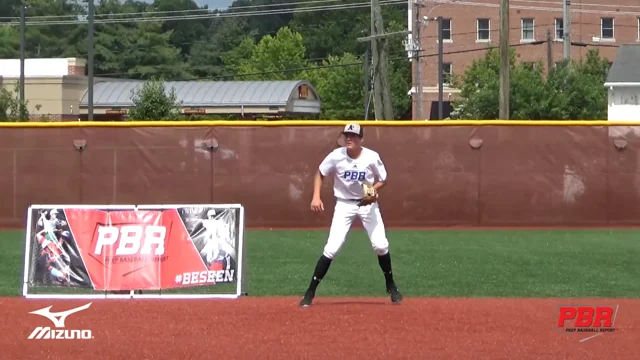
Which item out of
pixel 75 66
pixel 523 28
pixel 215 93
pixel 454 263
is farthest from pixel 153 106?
→ pixel 523 28

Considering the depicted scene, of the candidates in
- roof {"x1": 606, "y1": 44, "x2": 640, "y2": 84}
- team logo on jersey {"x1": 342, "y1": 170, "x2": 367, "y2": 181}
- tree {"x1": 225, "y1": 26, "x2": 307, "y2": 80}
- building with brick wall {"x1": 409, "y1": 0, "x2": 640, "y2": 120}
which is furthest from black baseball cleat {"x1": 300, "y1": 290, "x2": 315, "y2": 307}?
tree {"x1": 225, "y1": 26, "x2": 307, "y2": 80}

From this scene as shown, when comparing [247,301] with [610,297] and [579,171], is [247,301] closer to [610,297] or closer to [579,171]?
[610,297]

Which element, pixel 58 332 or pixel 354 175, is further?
pixel 354 175

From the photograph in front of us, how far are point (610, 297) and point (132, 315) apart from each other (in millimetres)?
5197

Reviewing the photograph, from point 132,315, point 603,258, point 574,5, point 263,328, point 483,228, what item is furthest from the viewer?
point 574,5

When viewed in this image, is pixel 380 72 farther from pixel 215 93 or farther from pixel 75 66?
pixel 75 66

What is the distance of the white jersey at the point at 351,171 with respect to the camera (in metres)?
10.7

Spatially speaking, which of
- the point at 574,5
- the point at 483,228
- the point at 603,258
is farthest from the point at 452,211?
the point at 574,5

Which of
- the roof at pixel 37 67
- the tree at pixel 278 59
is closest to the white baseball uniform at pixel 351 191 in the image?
the roof at pixel 37 67

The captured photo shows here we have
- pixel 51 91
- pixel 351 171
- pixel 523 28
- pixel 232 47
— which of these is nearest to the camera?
pixel 351 171

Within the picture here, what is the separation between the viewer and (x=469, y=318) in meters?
10.2

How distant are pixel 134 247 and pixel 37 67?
6141 centimetres

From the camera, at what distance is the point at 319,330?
9.59 m

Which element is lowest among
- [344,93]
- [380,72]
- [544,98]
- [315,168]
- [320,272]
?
[320,272]
